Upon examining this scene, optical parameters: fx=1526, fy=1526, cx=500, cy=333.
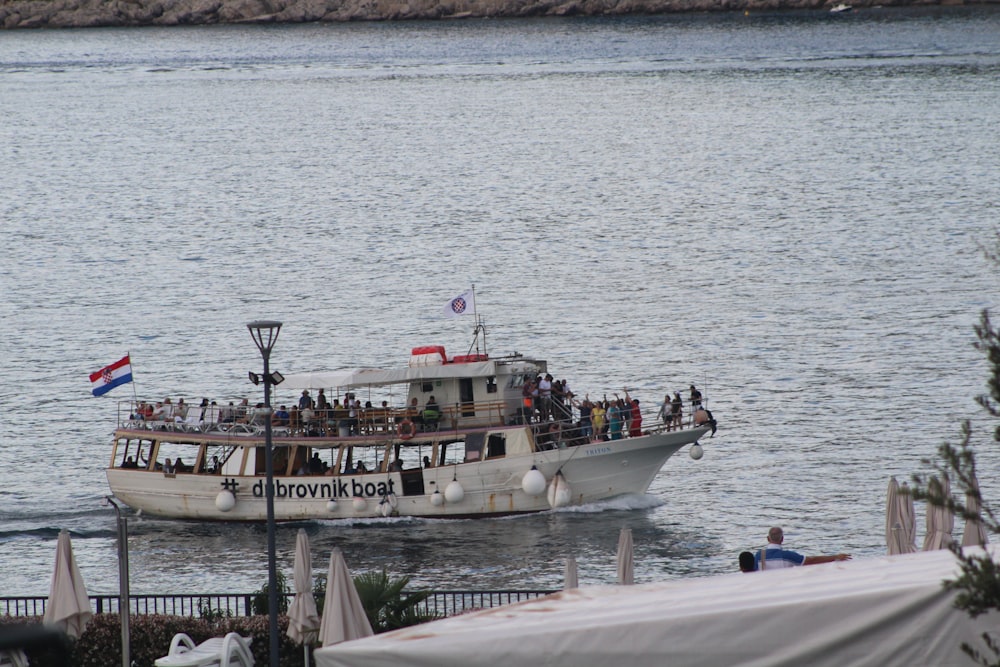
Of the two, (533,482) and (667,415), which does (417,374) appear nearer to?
(533,482)

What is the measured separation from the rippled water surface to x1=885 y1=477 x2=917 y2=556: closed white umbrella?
1429 cm

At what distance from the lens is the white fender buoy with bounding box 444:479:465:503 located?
50.1 metres

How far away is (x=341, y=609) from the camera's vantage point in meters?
24.2

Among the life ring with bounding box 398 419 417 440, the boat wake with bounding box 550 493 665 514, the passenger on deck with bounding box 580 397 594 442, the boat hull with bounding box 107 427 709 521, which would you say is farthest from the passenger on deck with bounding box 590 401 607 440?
the life ring with bounding box 398 419 417 440

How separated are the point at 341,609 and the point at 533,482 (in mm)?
25867

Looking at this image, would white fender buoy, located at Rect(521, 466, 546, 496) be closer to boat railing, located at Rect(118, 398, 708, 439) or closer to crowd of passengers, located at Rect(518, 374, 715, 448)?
crowd of passengers, located at Rect(518, 374, 715, 448)

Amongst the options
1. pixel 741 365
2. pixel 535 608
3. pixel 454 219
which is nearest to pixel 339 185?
pixel 454 219

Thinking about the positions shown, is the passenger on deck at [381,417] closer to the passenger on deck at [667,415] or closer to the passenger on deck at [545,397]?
the passenger on deck at [545,397]

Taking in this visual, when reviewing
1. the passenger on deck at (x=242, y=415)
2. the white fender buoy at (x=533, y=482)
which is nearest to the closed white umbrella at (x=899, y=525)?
the white fender buoy at (x=533, y=482)

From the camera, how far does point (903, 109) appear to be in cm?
17012

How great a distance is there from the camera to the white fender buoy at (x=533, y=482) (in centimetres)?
4981

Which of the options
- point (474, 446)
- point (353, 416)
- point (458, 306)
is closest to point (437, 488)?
point (474, 446)

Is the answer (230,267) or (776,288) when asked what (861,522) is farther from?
(230,267)

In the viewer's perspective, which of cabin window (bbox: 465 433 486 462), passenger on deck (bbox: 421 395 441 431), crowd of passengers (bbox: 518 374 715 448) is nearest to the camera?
cabin window (bbox: 465 433 486 462)
